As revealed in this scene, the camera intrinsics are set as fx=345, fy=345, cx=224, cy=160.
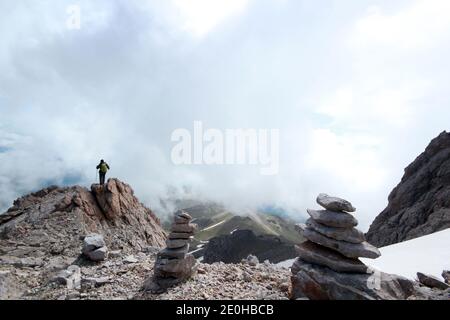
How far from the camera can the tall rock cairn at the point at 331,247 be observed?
54.5 feet

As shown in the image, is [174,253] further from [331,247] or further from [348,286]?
[348,286]

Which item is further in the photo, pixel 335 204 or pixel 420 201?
pixel 420 201

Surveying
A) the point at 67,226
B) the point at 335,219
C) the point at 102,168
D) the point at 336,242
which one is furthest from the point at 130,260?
the point at 335,219

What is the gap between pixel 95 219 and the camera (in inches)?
1187

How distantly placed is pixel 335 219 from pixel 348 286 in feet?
10.4

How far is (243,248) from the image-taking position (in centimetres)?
7681

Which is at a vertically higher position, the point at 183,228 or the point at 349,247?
the point at 183,228

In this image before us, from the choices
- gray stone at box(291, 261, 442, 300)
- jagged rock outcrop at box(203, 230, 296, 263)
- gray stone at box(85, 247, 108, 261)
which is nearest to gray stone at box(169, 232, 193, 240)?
gray stone at box(85, 247, 108, 261)

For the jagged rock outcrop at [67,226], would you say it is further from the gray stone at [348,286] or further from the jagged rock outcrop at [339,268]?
the jagged rock outcrop at [339,268]

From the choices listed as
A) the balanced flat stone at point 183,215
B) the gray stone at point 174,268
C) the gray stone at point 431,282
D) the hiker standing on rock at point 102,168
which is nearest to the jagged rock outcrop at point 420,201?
the gray stone at point 431,282

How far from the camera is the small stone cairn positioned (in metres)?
16.7
